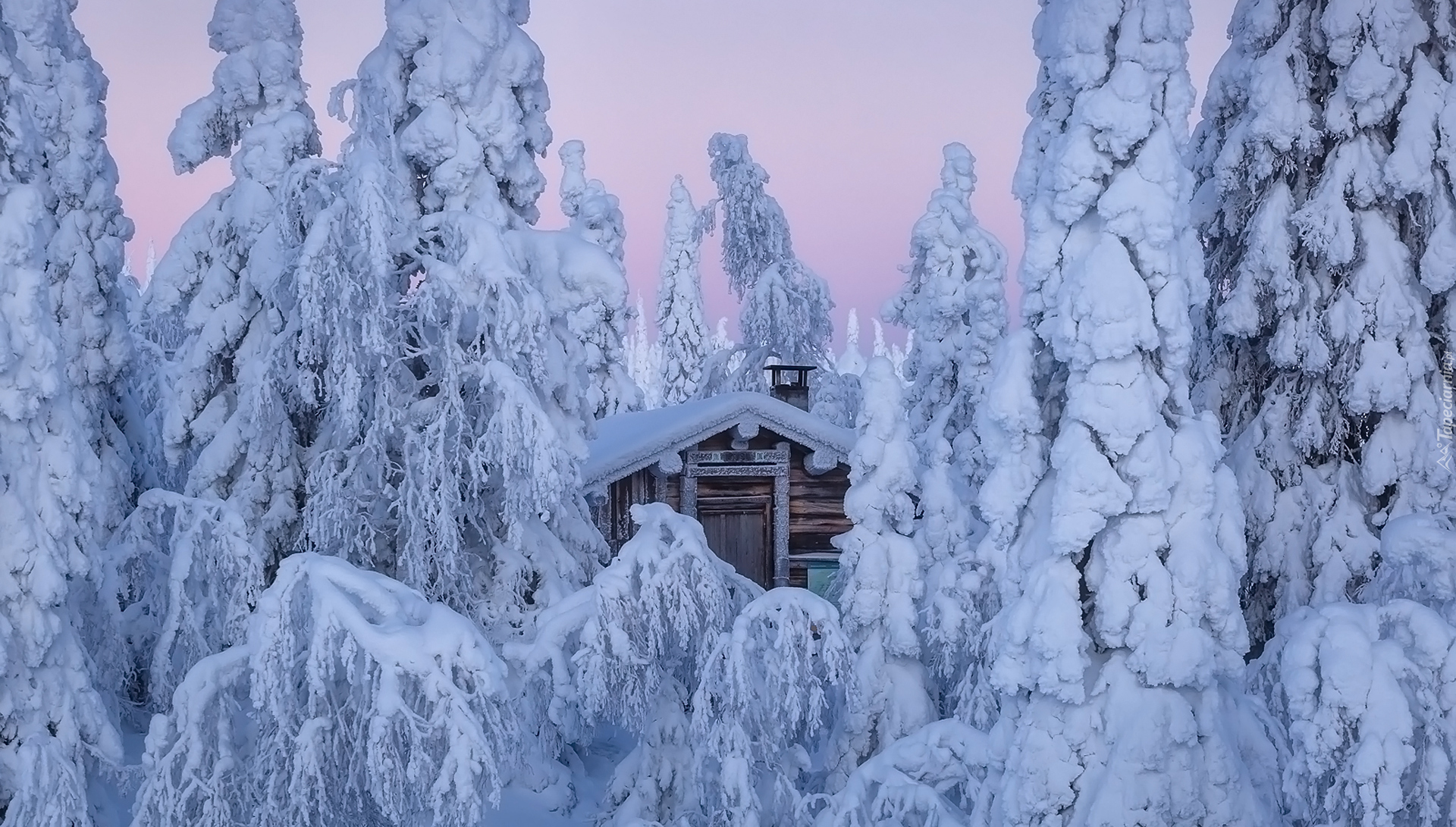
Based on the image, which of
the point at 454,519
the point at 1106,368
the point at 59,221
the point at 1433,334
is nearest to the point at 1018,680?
the point at 1106,368

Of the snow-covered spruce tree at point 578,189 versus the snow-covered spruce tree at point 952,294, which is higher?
the snow-covered spruce tree at point 578,189

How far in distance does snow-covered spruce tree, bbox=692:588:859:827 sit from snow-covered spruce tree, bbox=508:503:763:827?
0.77ft

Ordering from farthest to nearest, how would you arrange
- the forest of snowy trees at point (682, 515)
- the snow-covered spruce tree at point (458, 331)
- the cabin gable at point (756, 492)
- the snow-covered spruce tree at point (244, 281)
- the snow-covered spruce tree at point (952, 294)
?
1. the cabin gable at point (756, 492)
2. the snow-covered spruce tree at point (952, 294)
3. the snow-covered spruce tree at point (244, 281)
4. the snow-covered spruce tree at point (458, 331)
5. the forest of snowy trees at point (682, 515)

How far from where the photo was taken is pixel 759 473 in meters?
25.1

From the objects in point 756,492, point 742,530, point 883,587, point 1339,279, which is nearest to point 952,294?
point 756,492

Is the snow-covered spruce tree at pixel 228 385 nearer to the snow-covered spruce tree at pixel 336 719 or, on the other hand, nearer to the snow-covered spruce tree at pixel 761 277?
the snow-covered spruce tree at pixel 336 719

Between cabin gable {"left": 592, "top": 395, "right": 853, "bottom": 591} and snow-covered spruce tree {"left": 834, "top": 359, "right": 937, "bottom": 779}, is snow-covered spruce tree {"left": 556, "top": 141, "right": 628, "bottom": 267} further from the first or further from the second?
snow-covered spruce tree {"left": 834, "top": 359, "right": 937, "bottom": 779}

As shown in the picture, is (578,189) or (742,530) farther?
(578,189)

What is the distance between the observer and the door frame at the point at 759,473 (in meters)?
24.5

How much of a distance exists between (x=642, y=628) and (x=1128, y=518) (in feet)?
13.4

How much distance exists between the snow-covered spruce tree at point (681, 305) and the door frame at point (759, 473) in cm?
1791

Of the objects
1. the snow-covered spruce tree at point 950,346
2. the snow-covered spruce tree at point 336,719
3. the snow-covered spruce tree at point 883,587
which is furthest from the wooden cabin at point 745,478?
the snow-covered spruce tree at point 336,719

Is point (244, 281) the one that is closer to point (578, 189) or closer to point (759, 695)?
point (759, 695)

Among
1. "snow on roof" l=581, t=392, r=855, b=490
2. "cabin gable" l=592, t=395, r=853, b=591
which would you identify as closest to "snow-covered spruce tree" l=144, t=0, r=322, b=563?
"snow on roof" l=581, t=392, r=855, b=490
